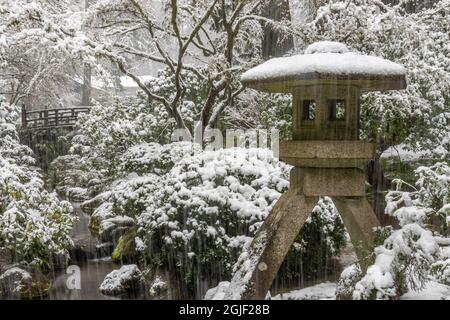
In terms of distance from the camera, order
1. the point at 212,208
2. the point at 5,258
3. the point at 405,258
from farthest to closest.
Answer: the point at 5,258 < the point at 212,208 < the point at 405,258

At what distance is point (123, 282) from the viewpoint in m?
6.64

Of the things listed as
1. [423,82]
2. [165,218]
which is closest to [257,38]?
[423,82]

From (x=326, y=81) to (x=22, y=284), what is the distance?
540cm

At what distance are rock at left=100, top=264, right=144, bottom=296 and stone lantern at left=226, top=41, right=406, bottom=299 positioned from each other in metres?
3.42

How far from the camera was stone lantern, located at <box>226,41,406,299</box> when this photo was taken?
11.7ft

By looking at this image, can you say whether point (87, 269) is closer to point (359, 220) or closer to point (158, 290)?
point (158, 290)

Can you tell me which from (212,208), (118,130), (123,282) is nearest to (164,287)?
(123,282)

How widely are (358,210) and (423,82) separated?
18.2 ft

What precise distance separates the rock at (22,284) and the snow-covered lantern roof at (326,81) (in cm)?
484

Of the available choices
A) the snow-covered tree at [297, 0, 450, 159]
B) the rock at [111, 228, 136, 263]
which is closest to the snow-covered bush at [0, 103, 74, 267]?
the rock at [111, 228, 136, 263]

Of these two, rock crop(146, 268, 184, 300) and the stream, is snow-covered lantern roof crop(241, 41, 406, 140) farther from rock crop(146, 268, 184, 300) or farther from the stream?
the stream

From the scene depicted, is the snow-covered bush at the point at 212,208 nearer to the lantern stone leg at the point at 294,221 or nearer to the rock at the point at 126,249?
the lantern stone leg at the point at 294,221

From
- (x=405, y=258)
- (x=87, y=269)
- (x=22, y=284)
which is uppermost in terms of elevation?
(x=405, y=258)

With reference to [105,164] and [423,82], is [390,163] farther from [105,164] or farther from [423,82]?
[105,164]
